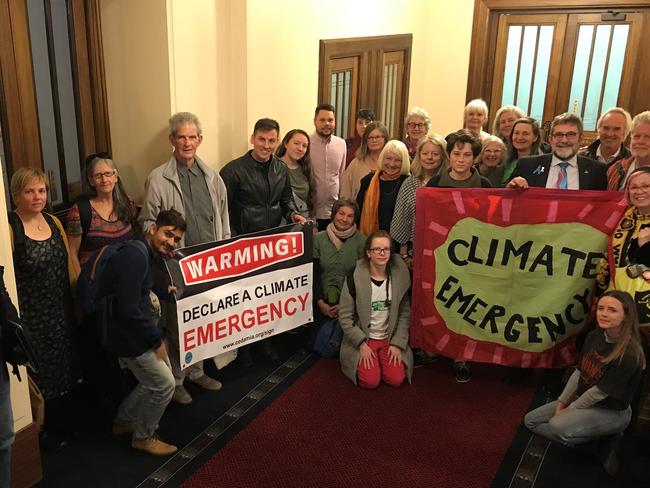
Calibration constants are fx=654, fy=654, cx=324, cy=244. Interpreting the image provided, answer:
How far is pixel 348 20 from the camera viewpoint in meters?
5.25

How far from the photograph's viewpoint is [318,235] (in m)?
3.91

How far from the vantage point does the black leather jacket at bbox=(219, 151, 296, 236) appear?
3.69 meters

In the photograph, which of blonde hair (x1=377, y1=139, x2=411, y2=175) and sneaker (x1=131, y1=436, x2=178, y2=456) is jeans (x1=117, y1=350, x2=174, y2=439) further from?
blonde hair (x1=377, y1=139, x2=411, y2=175)

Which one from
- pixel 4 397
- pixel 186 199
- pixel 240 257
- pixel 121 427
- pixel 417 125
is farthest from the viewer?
pixel 417 125

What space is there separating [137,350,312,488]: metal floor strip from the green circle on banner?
0.94 m

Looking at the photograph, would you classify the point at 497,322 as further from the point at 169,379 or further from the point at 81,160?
the point at 81,160

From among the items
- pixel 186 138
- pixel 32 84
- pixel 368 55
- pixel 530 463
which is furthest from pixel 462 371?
pixel 368 55

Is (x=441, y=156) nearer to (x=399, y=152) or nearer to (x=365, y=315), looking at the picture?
(x=399, y=152)

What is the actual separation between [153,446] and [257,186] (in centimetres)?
151

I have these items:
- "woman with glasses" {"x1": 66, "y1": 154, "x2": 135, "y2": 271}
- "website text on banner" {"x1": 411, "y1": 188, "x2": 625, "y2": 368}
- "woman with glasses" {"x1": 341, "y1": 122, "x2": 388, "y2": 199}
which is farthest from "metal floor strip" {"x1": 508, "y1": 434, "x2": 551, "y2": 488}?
"woman with glasses" {"x1": 66, "y1": 154, "x2": 135, "y2": 271}

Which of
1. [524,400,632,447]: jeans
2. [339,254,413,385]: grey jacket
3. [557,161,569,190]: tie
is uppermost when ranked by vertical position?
[557,161,569,190]: tie

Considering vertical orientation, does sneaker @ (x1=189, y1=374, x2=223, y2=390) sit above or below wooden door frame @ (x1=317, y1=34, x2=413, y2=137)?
below

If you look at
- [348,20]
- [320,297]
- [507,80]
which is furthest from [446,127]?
[320,297]

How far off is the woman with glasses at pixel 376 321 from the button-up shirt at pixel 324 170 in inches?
33.6
